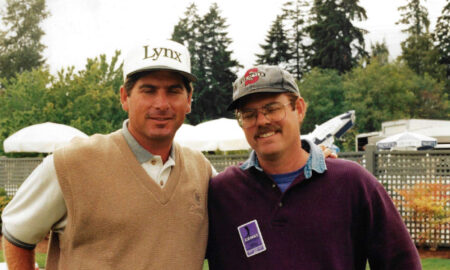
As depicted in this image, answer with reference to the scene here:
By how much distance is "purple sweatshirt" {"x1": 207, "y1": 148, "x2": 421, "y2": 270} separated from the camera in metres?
2.23

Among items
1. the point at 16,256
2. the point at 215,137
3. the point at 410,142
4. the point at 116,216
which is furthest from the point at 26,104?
the point at 116,216

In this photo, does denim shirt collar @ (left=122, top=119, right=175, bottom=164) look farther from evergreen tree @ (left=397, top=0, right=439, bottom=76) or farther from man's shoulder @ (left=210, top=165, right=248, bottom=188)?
evergreen tree @ (left=397, top=0, right=439, bottom=76)

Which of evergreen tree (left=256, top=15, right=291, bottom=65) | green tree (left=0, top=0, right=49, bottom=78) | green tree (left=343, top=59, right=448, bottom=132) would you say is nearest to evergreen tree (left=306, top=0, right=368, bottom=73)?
evergreen tree (left=256, top=15, right=291, bottom=65)

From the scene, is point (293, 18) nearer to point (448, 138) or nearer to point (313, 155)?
point (448, 138)

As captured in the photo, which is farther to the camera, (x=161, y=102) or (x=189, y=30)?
(x=189, y=30)

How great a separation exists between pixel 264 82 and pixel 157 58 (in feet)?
1.87

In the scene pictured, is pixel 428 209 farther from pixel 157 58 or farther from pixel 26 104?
pixel 26 104

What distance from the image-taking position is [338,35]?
44.2 m

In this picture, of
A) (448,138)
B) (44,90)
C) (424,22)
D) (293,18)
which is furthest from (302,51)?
(44,90)

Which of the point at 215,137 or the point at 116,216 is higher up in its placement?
the point at 116,216

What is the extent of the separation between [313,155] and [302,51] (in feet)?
155

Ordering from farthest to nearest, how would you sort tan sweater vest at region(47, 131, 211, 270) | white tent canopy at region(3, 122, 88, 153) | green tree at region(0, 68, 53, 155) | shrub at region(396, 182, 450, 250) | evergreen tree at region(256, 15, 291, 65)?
evergreen tree at region(256, 15, 291, 65) → green tree at region(0, 68, 53, 155) → white tent canopy at region(3, 122, 88, 153) → shrub at region(396, 182, 450, 250) → tan sweater vest at region(47, 131, 211, 270)

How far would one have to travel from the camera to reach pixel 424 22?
4488 cm

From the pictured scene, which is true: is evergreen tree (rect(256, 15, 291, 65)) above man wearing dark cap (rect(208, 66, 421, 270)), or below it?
above
